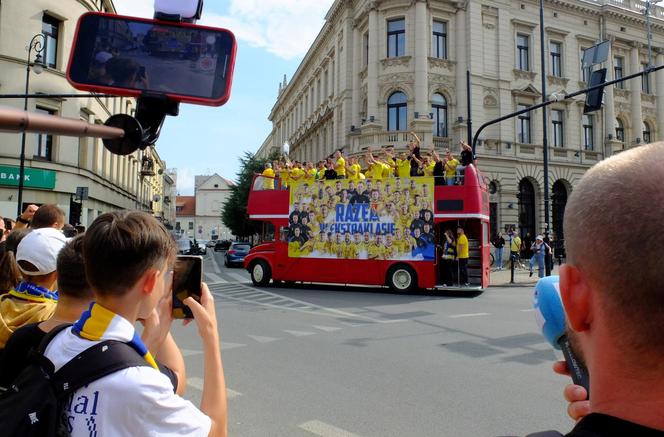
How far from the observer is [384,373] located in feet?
19.7

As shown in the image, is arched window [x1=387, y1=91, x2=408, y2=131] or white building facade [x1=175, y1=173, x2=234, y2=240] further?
white building facade [x1=175, y1=173, x2=234, y2=240]

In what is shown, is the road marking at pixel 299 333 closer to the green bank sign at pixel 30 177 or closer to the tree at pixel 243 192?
the green bank sign at pixel 30 177

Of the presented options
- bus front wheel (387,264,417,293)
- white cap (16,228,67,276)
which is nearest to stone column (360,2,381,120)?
bus front wheel (387,264,417,293)

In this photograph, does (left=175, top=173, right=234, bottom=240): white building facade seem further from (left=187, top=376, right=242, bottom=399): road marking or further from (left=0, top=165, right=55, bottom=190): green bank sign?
(left=187, top=376, right=242, bottom=399): road marking

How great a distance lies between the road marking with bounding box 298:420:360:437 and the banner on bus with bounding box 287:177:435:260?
449 inches

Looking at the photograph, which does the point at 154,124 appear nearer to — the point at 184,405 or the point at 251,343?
the point at 184,405

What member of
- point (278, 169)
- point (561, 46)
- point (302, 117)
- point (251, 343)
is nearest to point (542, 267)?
point (278, 169)

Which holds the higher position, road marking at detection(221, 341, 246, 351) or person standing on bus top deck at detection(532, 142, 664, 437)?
person standing on bus top deck at detection(532, 142, 664, 437)

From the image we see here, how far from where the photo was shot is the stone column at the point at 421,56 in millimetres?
28047

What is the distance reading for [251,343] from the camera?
7809 mm

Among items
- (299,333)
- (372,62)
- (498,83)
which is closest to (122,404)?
(299,333)

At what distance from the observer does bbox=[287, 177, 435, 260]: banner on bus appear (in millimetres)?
15445

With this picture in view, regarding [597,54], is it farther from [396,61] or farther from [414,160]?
[396,61]

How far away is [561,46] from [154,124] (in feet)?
120
